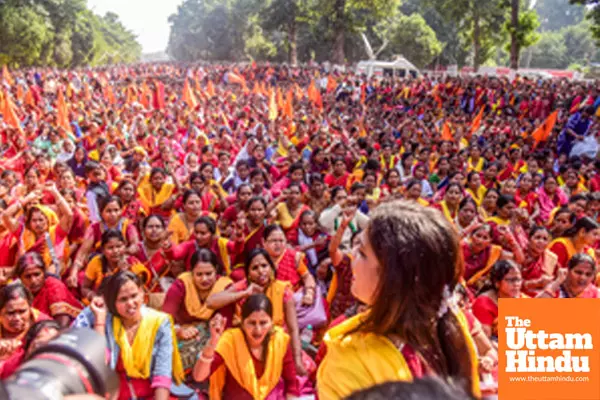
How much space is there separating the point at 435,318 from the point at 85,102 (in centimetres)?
1229

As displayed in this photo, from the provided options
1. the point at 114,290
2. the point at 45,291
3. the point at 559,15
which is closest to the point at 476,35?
the point at 45,291

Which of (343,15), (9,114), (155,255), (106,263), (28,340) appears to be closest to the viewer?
(28,340)

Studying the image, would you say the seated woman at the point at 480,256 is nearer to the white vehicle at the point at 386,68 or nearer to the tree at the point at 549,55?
the white vehicle at the point at 386,68

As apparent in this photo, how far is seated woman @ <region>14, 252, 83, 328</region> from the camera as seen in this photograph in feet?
8.73

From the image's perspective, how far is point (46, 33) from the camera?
24.9 metres

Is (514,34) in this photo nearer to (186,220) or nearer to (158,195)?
(158,195)

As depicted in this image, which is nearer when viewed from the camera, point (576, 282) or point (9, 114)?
point (576, 282)

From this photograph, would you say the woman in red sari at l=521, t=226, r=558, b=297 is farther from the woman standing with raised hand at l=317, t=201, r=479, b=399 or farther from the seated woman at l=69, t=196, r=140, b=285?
the seated woman at l=69, t=196, r=140, b=285

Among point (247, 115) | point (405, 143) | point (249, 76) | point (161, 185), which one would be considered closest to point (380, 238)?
point (161, 185)

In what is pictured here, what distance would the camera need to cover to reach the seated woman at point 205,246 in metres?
3.40

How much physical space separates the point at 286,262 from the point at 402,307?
2.28m

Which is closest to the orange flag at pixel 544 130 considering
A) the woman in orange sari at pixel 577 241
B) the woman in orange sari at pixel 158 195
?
the woman in orange sari at pixel 577 241

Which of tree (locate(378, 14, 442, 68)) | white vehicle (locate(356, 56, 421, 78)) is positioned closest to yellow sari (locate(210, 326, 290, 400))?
white vehicle (locate(356, 56, 421, 78))

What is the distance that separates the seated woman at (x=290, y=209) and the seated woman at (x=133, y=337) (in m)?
1.99
